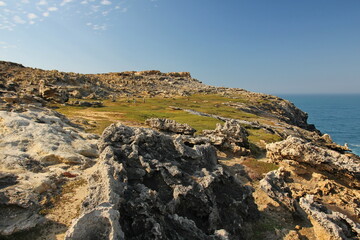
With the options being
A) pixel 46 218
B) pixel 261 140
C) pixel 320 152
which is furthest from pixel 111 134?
pixel 261 140

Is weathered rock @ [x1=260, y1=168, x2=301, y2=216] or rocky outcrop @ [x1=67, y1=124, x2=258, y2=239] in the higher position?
rocky outcrop @ [x1=67, y1=124, x2=258, y2=239]

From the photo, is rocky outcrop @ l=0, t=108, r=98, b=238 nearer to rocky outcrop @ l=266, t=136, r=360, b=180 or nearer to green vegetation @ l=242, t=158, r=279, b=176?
green vegetation @ l=242, t=158, r=279, b=176

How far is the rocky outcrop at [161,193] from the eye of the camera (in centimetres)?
1034

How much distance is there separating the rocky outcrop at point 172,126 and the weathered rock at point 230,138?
8.57 ft

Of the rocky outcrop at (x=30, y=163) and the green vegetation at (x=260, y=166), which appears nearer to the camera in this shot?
the rocky outcrop at (x=30, y=163)

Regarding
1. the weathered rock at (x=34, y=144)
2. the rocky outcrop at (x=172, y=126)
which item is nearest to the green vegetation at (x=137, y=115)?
the rocky outcrop at (x=172, y=126)

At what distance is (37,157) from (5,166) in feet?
7.68

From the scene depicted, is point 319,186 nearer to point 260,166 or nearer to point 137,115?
point 260,166

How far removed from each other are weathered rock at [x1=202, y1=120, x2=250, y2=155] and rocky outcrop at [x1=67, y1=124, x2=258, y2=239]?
38.3 feet

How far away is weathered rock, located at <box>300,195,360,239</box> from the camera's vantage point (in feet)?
44.3

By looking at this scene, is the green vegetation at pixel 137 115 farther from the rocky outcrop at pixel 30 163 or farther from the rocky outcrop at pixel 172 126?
the rocky outcrop at pixel 30 163

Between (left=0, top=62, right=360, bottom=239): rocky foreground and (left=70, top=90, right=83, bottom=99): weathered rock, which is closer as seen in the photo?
(left=0, top=62, right=360, bottom=239): rocky foreground

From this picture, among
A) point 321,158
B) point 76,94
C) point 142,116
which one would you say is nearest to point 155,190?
point 321,158

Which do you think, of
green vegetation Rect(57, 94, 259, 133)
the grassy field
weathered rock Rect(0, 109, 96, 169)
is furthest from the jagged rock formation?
green vegetation Rect(57, 94, 259, 133)
